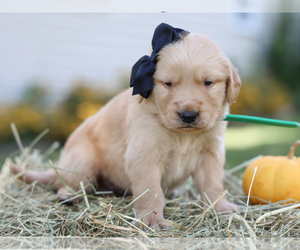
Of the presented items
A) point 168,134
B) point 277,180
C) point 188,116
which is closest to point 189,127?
point 188,116

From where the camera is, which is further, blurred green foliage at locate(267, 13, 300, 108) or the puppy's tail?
blurred green foliage at locate(267, 13, 300, 108)

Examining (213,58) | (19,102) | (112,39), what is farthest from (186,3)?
(19,102)

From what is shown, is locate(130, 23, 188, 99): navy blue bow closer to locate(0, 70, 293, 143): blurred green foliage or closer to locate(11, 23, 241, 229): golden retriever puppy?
locate(11, 23, 241, 229): golden retriever puppy

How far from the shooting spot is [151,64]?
94.0 inches

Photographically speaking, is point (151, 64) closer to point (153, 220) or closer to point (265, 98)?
point (153, 220)

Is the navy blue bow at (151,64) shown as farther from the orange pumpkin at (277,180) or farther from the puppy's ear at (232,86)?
the orange pumpkin at (277,180)

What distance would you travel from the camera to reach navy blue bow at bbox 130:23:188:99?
7.82ft

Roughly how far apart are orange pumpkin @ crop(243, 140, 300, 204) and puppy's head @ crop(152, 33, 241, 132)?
982 mm

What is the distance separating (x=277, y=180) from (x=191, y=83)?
139 centimetres

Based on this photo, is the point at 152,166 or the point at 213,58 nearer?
the point at 213,58

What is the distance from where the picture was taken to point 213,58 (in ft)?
7.81

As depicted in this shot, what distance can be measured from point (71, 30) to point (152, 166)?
6.25 metres

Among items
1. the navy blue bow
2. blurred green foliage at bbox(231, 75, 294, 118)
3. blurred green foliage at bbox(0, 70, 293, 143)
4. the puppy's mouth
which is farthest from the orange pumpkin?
blurred green foliage at bbox(231, 75, 294, 118)

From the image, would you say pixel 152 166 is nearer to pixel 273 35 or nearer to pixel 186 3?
pixel 186 3
